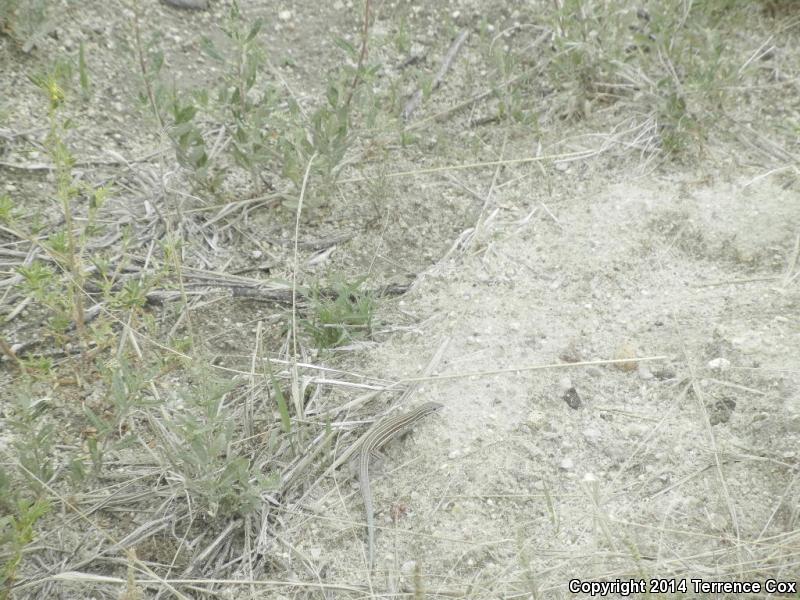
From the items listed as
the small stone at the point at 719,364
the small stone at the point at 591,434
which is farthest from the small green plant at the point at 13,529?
the small stone at the point at 719,364

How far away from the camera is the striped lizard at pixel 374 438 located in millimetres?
2530

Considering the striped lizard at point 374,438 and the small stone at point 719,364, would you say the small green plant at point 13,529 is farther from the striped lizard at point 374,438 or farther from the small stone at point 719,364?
the small stone at point 719,364

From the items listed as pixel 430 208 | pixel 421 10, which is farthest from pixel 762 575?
pixel 421 10

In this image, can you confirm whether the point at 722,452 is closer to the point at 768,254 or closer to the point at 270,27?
the point at 768,254

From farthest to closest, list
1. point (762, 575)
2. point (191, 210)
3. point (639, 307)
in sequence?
point (191, 210) < point (639, 307) < point (762, 575)

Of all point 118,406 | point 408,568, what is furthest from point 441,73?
point 408,568

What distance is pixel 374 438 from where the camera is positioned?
2635 mm

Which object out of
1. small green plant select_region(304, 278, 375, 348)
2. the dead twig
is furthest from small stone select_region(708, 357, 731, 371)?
the dead twig

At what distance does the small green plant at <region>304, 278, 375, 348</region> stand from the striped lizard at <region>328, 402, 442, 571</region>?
1.36 ft

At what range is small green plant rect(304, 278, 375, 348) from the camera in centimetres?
298

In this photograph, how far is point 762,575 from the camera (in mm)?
2156

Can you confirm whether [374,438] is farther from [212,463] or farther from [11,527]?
[11,527]

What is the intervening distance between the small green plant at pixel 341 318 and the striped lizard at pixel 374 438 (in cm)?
41

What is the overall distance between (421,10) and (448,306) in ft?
7.16
